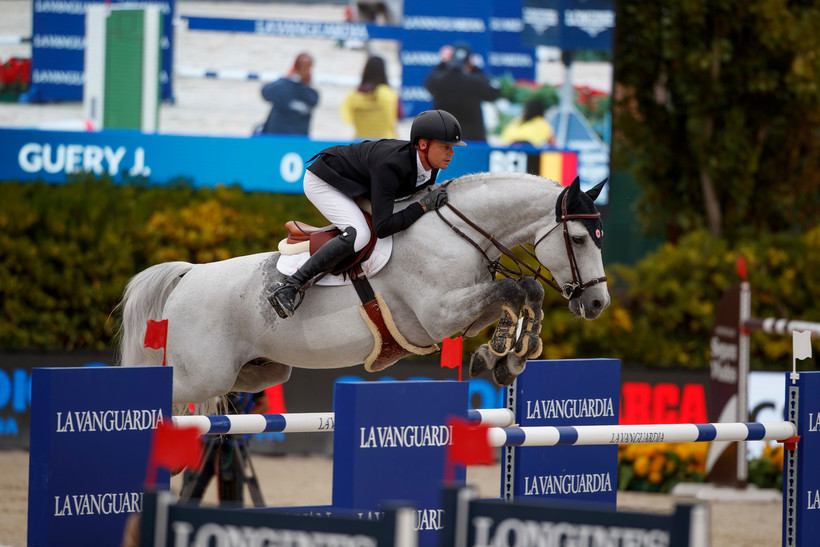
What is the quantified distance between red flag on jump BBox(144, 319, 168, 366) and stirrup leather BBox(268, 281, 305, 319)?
47 cm

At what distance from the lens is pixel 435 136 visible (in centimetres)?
442

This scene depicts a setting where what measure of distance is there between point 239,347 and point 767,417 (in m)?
5.32

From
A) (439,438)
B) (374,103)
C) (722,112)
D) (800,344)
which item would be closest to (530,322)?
(439,438)

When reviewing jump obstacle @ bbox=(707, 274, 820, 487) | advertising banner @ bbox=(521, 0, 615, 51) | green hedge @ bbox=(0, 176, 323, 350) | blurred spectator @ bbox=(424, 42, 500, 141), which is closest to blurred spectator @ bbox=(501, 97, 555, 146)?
blurred spectator @ bbox=(424, 42, 500, 141)

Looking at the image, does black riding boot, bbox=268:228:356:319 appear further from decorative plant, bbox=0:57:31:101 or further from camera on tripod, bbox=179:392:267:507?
decorative plant, bbox=0:57:31:101

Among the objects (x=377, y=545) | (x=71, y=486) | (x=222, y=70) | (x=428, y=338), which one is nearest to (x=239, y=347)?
(x=428, y=338)

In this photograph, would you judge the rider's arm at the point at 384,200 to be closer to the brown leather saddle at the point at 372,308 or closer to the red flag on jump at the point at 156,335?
the brown leather saddle at the point at 372,308

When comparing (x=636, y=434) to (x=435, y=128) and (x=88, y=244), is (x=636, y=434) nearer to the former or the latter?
(x=435, y=128)

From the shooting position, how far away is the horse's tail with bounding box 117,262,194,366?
16.8ft

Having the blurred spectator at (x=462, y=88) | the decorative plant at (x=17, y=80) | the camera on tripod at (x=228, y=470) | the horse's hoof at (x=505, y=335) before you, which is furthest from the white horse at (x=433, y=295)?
the decorative plant at (x=17, y=80)

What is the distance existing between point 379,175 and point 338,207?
0.27 m

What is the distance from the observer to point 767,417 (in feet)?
28.4

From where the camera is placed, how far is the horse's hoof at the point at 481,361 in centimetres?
429

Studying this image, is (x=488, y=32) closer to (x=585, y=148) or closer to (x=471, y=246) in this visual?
(x=585, y=148)
